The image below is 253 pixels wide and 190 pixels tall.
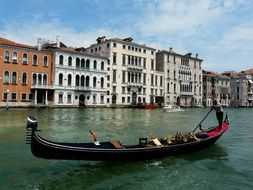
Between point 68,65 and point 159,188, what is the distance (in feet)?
99.9

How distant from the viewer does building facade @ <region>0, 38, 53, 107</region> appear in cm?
3072

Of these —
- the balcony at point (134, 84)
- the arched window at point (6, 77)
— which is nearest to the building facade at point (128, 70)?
the balcony at point (134, 84)

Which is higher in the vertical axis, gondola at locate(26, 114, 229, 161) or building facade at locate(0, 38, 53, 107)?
building facade at locate(0, 38, 53, 107)

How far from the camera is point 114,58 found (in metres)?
41.2

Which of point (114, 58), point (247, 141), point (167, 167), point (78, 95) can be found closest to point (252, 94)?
point (114, 58)

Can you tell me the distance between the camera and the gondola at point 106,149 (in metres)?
6.25

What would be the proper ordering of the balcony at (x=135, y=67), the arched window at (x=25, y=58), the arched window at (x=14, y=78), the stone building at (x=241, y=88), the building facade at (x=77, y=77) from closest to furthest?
the arched window at (x=14, y=78), the arched window at (x=25, y=58), the building facade at (x=77, y=77), the balcony at (x=135, y=67), the stone building at (x=241, y=88)

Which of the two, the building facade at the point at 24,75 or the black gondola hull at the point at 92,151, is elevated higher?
the building facade at the point at 24,75

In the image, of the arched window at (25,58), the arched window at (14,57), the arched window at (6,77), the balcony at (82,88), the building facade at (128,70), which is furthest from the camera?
the building facade at (128,70)

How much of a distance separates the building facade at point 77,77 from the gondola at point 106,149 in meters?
26.9

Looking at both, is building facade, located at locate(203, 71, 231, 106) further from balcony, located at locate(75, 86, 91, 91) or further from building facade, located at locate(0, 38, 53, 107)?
building facade, located at locate(0, 38, 53, 107)

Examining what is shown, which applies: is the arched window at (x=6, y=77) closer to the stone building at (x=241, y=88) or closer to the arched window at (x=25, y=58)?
the arched window at (x=25, y=58)

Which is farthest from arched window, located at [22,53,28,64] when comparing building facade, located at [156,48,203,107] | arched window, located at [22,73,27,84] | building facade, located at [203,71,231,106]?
building facade, located at [203,71,231,106]

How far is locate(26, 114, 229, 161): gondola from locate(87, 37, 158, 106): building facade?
32.2 m
